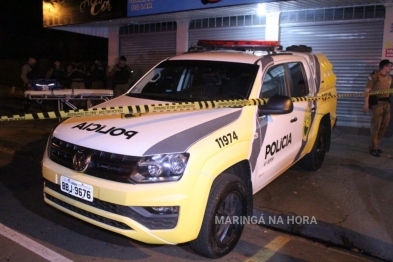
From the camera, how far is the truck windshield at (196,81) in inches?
186

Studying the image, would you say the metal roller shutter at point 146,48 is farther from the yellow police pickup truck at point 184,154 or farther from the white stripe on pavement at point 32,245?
the white stripe on pavement at point 32,245

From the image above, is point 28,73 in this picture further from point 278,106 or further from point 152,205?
point 152,205

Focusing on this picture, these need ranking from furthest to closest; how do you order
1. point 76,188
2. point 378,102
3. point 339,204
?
point 378,102
point 339,204
point 76,188

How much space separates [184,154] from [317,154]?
145 inches

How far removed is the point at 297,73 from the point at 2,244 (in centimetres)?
394

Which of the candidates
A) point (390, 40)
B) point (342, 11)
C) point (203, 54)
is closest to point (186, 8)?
point (342, 11)

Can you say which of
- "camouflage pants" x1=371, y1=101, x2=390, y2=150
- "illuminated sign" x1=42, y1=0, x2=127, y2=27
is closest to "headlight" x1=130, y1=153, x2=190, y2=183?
"camouflage pants" x1=371, y1=101, x2=390, y2=150

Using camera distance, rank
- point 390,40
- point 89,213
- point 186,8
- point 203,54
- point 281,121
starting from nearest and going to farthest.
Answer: point 89,213
point 281,121
point 203,54
point 390,40
point 186,8

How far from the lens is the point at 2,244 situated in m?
4.10

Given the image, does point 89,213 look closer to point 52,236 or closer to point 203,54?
point 52,236

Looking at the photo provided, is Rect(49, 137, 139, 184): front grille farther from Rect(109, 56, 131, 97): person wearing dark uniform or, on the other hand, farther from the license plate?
Rect(109, 56, 131, 97): person wearing dark uniform

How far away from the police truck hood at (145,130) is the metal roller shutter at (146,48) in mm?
9257

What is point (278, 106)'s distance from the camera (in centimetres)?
419

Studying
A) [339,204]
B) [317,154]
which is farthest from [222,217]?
[317,154]
